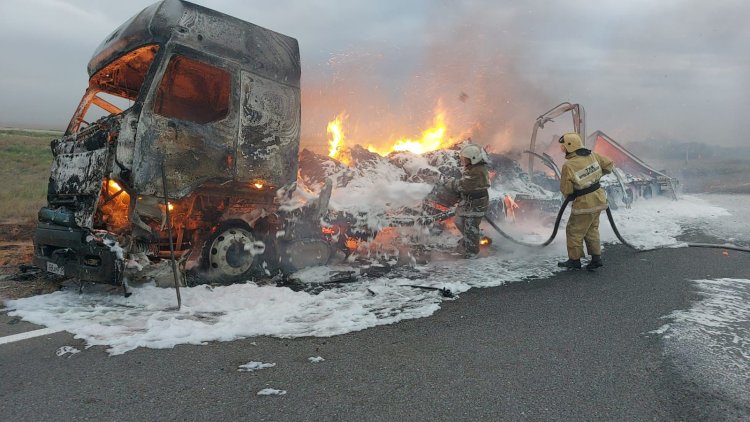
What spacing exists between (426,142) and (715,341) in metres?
7.88

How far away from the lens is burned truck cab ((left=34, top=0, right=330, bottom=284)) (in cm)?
439

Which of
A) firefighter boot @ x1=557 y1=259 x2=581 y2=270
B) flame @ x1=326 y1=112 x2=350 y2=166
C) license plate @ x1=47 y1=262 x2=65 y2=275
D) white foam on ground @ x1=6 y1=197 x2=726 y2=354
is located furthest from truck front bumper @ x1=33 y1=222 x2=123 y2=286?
firefighter boot @ x1=557 y1=259 x2=581 y2=270

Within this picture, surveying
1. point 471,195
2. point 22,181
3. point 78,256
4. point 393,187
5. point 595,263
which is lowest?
point 595,263

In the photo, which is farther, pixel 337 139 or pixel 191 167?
pixel 337 139

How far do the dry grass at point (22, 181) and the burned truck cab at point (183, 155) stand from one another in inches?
287

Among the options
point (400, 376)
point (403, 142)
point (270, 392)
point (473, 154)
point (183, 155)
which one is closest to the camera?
point (270, 392)

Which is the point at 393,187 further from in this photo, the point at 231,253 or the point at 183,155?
the point at 183,155

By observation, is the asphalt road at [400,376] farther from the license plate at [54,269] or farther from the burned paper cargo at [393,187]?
the burned paper cargo at [393,187]

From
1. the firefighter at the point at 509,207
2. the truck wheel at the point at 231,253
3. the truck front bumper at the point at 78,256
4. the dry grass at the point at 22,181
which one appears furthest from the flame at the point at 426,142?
the dry grass at the point at 22,181

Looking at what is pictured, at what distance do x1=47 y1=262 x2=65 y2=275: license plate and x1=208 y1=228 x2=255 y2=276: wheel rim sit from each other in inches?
55.6

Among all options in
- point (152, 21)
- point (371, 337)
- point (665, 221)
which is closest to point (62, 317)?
point (371, 337)

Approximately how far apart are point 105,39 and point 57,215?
246 centimetres

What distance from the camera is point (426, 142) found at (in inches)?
424

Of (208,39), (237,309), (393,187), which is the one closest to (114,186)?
(237,309)
